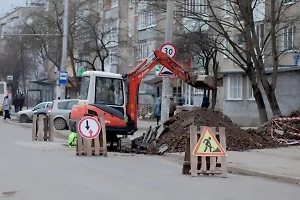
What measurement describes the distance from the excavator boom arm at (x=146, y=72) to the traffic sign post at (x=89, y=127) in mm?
3620

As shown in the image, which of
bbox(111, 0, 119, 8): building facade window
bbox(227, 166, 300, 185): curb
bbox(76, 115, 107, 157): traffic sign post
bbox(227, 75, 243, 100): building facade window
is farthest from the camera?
bbox(111, 0, 119, 8): building facade window

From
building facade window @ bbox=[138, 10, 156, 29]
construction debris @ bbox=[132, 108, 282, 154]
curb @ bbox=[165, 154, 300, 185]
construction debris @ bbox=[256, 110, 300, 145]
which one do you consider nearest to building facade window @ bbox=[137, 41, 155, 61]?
building facade window @ bbox=[138, 10, 156, 29]

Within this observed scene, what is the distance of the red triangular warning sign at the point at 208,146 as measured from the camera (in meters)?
14.9

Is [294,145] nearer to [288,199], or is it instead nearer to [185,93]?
[288,199]

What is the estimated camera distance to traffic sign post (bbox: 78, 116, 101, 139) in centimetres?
1940

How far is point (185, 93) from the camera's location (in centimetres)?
4894

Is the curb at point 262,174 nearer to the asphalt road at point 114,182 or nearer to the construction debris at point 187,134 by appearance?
the asphalt road at point 114,182

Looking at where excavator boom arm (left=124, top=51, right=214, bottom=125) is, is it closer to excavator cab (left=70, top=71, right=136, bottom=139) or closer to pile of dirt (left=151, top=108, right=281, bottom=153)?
excavator cab (left=70, top=71, right=136, bottom=139)

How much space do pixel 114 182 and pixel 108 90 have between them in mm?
10600

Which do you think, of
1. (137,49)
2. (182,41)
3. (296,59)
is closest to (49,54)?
(137,49)

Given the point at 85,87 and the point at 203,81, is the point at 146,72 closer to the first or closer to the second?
the point at 203,81

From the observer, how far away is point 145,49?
55.7 metres

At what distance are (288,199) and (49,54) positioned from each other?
156 feet

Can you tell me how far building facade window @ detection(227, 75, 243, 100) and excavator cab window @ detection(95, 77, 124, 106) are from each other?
1722 cm
